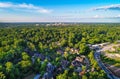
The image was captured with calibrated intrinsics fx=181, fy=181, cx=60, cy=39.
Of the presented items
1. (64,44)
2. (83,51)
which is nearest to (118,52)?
(83,51)

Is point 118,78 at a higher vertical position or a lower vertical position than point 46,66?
lower

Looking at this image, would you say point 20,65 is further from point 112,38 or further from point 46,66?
point 112,38

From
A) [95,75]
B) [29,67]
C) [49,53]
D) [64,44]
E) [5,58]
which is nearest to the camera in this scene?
[95,75]

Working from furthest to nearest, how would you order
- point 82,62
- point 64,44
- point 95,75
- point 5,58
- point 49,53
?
point 64,44 < point 49,53 < point 82,62 < point 5,58 < point 95,75

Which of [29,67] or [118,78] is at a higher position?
[29,67]

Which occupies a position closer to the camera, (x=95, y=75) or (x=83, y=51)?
(x=95, y=75)

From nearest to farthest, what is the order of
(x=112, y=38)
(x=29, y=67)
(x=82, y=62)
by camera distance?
(x=29, y=67), (x=82, y=62), (x=112, y=38)

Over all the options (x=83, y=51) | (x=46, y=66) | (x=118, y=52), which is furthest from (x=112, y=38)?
(x=46, y=66)

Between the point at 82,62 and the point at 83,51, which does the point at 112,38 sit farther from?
the point at 82,62

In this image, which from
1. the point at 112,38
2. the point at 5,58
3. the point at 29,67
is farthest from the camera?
the point at 112,38
